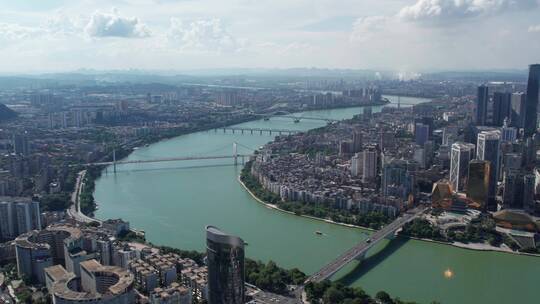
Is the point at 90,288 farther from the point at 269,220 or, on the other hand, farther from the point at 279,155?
the point at 279,155

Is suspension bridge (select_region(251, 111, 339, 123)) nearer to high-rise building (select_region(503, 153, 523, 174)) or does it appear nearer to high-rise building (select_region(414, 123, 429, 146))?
high-rise building (select_region(414, 123, 429, 146))

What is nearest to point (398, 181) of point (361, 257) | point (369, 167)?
point (369, 167)

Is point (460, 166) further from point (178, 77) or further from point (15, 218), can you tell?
point (178, 77)

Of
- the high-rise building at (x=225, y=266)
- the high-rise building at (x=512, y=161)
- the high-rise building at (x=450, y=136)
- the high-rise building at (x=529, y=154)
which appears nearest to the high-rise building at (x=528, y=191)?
the high-rise building at (x=512, y=161)

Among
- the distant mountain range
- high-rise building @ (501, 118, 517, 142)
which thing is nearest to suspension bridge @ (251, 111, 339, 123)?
high-rise building @ (501, 118, 517, 142)

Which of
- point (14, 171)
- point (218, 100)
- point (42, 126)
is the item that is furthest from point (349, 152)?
point (218, 100)

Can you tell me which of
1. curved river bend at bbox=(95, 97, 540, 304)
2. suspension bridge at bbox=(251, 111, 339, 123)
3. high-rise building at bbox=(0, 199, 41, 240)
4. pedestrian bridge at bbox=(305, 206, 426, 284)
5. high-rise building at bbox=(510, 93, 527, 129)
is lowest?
curved river bend at bbox=(95, 97, 540, 304)
